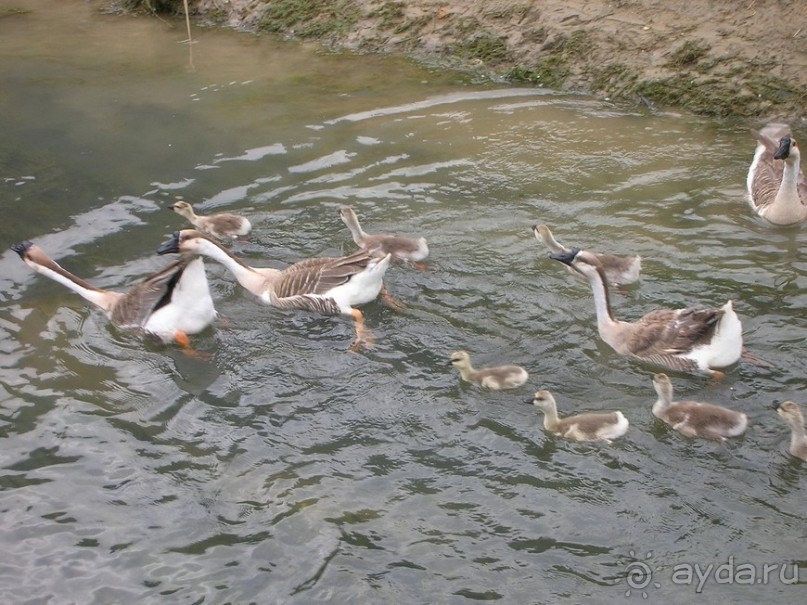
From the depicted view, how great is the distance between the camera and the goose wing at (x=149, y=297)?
8.41m

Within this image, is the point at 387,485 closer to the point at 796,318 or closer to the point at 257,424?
the point at 257,424

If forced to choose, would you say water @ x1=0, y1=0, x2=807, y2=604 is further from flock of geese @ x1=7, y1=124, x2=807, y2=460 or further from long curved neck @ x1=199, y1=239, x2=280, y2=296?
long curved neck @ x1=199, y1=239, x2=280, y2=296

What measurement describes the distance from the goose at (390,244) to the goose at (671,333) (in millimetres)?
1486

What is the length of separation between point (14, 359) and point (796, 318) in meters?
7.06

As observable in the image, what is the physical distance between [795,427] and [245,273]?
5.30 metres

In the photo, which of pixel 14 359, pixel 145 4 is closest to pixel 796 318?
pixel 14 359

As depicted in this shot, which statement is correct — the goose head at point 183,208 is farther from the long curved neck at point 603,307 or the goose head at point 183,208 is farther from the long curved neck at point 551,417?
the long curved neck at point 551,417

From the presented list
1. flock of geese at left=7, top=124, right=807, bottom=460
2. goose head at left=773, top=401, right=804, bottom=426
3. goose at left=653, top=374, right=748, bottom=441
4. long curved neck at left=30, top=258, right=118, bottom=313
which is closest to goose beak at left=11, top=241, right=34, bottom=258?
flock of geese at left=7, top=124, right=807, bottom=460

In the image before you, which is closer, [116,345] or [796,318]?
[796,318]

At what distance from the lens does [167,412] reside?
7.29 metres

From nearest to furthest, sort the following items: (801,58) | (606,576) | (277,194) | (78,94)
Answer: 1. (606,576)
2. (277,194)
3. (801,58)
4. (78,94)

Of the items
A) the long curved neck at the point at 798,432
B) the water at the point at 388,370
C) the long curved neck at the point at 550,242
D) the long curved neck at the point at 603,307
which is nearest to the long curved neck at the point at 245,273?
the water at the point at 388,370

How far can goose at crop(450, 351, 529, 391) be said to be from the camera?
7227 mm

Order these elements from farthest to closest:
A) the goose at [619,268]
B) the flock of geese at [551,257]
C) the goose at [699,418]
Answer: the goose at [619,268] → the flock of geese at [551,257] → the goose at [699,418]
